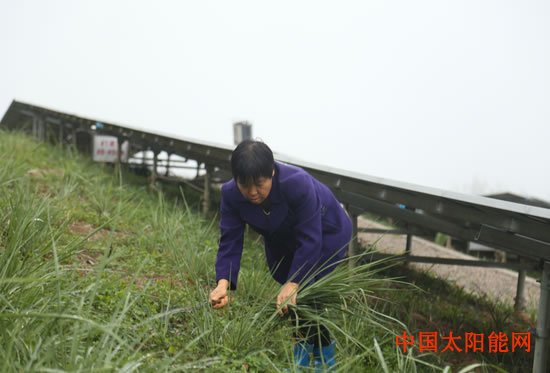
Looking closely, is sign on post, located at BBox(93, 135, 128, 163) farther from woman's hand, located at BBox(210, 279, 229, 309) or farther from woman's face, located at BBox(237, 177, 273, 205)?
woman's face, located at BBox(237, 177, 273, 205)

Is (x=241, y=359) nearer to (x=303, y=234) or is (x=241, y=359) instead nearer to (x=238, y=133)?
(x=303, y=234)

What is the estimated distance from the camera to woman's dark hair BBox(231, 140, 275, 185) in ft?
6.37

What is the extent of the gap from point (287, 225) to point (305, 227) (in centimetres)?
17

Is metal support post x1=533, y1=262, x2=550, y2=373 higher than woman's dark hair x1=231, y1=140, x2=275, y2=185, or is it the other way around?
Result: woman's dark hair x1=231, y1=140, x2=275, y2=185

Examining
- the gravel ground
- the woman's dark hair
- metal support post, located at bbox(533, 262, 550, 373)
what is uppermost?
the woman's dark hair

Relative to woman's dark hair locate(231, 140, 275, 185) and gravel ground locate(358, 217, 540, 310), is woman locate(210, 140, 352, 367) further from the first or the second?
gravel ground locate(358, 217, 540, 310)

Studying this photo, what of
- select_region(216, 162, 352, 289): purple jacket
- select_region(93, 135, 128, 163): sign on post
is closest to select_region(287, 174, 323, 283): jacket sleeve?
select_region(216, 162, 352, 289): purple jacket

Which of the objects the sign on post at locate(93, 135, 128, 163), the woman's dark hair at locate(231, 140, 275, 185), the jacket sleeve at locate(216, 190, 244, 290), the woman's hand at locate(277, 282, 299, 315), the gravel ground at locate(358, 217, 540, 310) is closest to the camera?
the woman's dark hair at locate(231, 140, 275, 185)

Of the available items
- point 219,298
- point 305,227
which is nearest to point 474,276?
point 305,227

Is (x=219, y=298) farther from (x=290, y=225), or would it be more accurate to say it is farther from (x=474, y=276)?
(x=474, y=276)

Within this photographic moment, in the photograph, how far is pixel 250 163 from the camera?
1.94m

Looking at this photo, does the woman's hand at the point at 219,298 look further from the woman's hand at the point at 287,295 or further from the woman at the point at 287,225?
the woman's hand at the point at 287,295

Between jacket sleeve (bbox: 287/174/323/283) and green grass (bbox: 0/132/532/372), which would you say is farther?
jacket sleeve (bbox: 287/174/323/283)

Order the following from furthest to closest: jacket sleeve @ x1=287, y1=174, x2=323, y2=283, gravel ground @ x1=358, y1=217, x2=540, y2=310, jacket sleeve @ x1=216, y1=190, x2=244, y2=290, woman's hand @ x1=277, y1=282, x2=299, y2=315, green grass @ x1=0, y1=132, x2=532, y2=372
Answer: gravel ground @ x1=358, y1=217, x2=540, y2=310 → jacket sleeve @ x1=216, y1=190, x2=244, y2=290 → jacket sleeve @ x1=287, y1=174, x2=323, y2=283 → woman's hand @ x1=277, y1=282, x2=299, y2=315 → green grass @ x1=0, y1=132, x2=532, y2=372
